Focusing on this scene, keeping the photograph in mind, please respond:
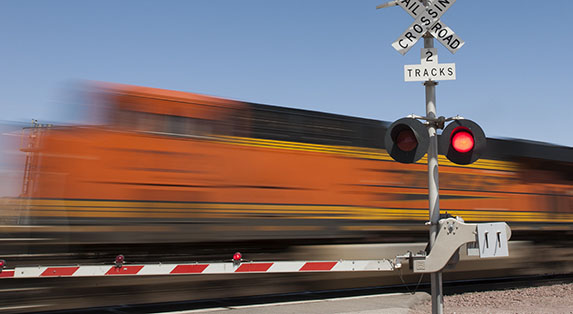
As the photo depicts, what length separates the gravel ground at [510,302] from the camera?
26.1 ft

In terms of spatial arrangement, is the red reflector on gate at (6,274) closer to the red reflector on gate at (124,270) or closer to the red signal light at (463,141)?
the red reflector on gate at (124,270)

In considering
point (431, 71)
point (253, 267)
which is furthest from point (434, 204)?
point (253, 267)

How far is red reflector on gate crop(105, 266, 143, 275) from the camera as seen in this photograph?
643 centimetres

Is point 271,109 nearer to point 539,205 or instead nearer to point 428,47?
point 428,47

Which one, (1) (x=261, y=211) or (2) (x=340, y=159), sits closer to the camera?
(1) (x=261, y=211)

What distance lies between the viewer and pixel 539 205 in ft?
37.7

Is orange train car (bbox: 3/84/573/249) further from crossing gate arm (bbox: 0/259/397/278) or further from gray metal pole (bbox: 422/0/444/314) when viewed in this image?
gray metal pole (bbox: 422/0/444/314)

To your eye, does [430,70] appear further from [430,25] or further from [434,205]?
[434,205]

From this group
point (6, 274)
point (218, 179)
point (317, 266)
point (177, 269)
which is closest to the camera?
point (6, 274)

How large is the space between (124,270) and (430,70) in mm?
4792

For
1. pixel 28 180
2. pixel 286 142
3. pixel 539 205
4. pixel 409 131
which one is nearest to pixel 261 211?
pixel 286 142

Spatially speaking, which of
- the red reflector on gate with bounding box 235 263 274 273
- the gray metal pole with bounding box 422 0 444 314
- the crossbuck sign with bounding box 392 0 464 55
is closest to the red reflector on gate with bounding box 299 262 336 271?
the red reflector on gate with bounding box 235 263 274 273

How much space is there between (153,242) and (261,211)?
1788 mm

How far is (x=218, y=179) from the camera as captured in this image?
7.48m
